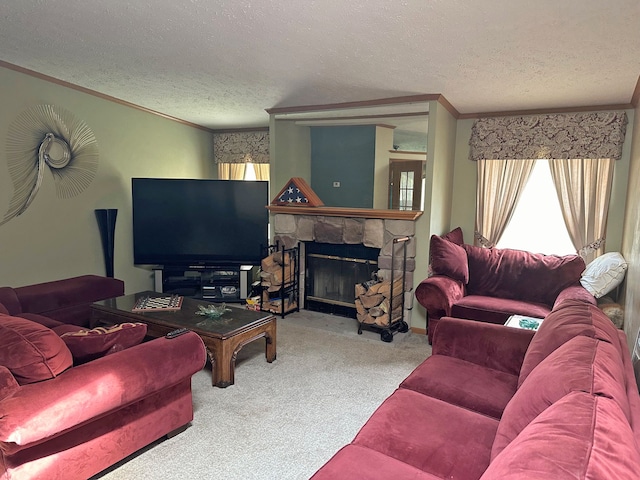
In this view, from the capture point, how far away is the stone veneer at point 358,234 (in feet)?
13.2

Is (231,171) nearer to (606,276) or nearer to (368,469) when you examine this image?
(606,276)

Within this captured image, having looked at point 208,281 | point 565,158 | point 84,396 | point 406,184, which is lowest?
point 208,281

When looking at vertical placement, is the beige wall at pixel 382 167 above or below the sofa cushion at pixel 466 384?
above

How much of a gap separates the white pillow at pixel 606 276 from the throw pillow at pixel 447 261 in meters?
1.05

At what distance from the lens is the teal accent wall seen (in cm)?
436

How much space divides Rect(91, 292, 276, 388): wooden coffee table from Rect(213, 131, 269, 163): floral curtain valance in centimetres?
287

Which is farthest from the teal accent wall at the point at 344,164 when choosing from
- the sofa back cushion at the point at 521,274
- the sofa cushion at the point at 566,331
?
the sofa cushion at the point at 566,331

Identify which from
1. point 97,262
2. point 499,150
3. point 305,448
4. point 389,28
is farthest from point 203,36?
point 499,150

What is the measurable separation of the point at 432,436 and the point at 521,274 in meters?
2.83

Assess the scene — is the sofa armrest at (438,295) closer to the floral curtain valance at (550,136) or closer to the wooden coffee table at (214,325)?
the wooden coffee table at (214,325)

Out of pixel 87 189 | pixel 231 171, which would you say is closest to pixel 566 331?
pixel 87 189

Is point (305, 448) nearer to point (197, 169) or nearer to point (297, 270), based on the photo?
point (297, 270)

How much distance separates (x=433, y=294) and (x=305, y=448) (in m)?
1.86

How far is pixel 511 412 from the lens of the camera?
1.37 m
